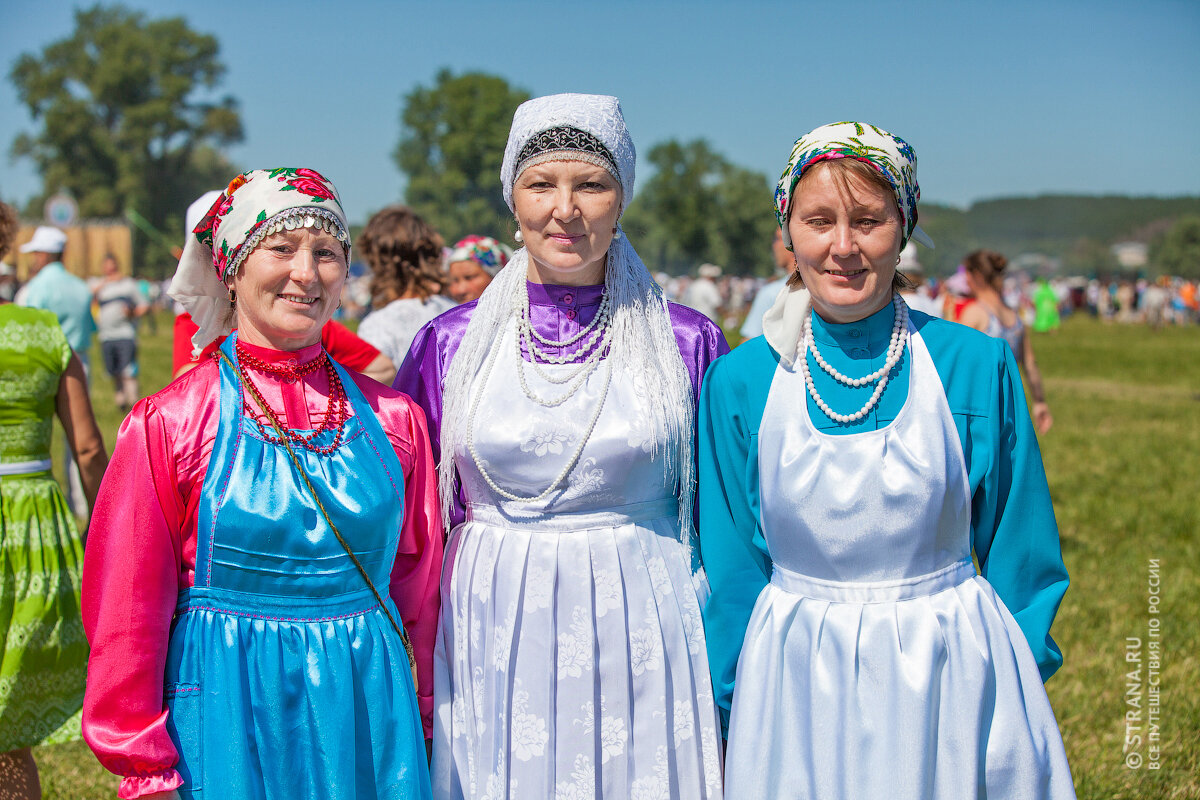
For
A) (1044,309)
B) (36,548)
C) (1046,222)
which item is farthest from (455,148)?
(1046,222)

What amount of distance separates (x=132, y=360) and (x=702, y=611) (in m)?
10.8

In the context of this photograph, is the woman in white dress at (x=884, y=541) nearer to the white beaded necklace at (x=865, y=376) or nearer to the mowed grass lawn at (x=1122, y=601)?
the white beaded necklace at (x=865, y=376)

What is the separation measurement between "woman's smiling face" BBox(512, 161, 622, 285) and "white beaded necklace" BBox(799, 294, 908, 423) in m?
0.59

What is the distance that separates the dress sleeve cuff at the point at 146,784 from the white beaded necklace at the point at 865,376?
61.8 inches

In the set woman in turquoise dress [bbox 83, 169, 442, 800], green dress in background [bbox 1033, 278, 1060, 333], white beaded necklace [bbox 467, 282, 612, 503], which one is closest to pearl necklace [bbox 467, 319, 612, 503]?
white beaded necklace [bbox 467, 282, 612, 503]

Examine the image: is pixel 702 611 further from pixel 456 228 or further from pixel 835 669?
pixel 456 228

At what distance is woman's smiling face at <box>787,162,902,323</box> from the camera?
2098mm

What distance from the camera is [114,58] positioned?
61.1m

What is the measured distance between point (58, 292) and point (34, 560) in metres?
4.96

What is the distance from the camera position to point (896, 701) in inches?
82.5

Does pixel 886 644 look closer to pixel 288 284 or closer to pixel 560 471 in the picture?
pixel 560 471

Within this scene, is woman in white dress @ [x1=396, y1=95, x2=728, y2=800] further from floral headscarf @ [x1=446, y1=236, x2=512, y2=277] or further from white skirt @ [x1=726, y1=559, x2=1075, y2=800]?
floral headscarf @ [x1=446, y1=236, x2=512, y2=277]

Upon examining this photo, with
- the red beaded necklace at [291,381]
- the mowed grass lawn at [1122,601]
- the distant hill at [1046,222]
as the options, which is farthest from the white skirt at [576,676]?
the distant hill at [1046,222]

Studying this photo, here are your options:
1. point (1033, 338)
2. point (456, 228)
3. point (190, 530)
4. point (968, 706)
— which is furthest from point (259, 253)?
point (456, 228)
